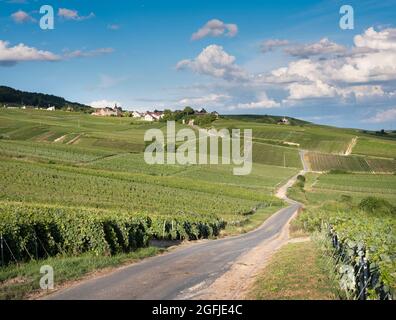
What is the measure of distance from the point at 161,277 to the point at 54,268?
4457 mm

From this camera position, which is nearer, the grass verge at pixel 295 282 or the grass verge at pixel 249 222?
the grass verge at pixel 295 282

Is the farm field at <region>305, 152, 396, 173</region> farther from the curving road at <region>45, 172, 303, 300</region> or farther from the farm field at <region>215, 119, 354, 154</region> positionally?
the curving road at <region>45, 172, 303, 300</region>

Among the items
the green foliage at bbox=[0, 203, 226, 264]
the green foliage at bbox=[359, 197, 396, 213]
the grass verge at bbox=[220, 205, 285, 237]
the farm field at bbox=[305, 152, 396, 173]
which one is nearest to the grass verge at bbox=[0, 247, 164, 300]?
the green foliage at bbox=[0, 203, 226, 264]

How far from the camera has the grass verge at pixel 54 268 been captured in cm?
1694

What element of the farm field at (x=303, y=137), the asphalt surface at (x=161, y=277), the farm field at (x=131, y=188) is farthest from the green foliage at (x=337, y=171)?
the asphalt surface at (x=161, y=277)

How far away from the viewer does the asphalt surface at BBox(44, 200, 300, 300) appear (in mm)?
17203

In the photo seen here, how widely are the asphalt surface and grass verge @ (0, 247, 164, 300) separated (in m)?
0.72

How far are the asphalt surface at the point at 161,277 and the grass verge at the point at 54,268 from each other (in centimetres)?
72

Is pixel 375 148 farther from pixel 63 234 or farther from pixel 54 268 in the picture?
pixel 54 268

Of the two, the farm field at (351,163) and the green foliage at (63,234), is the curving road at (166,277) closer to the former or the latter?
the green foliage at (63,234)
